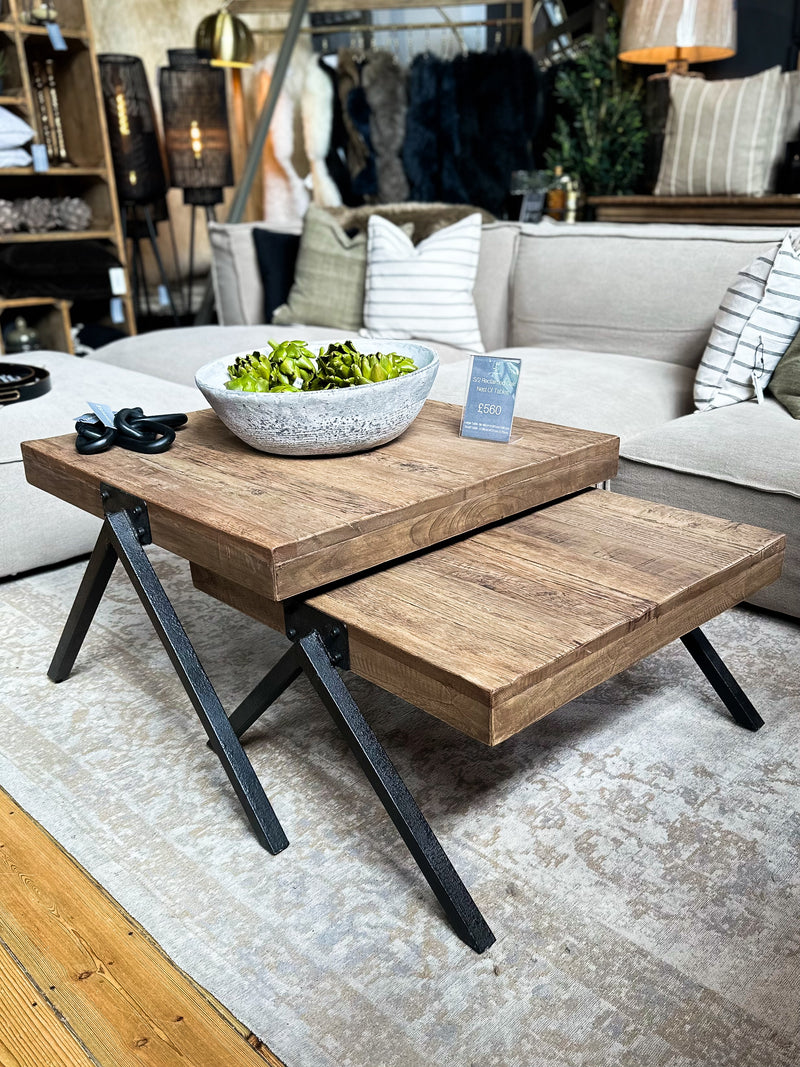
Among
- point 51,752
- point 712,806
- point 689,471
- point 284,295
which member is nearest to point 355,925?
point 712,806

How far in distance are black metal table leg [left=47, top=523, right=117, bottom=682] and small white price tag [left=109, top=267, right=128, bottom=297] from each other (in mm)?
3049

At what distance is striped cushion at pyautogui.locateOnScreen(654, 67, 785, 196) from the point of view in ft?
11.2

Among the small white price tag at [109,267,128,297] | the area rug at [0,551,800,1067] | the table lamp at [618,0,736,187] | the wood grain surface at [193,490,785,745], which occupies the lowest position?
the area rug at [0,551,800,1067]

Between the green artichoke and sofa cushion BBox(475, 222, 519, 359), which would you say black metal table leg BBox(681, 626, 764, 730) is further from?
sofa cushion BBox(475, 222, 519, 359)

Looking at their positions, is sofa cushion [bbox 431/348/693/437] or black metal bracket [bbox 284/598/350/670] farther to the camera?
sofa cushion [bbox 431/348/693/437]

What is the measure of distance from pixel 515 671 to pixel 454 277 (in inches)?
84.0

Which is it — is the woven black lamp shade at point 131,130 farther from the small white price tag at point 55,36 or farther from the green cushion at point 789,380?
the green cushion at point 789,380

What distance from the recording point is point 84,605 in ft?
5.63

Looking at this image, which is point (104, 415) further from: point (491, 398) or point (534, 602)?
point (534, 602)

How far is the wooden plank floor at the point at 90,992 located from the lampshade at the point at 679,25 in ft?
12.1

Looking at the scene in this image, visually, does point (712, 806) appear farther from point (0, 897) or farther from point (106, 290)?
point (106, 290)

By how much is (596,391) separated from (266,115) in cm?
276

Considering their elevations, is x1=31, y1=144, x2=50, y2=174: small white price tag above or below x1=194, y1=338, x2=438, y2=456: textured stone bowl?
above

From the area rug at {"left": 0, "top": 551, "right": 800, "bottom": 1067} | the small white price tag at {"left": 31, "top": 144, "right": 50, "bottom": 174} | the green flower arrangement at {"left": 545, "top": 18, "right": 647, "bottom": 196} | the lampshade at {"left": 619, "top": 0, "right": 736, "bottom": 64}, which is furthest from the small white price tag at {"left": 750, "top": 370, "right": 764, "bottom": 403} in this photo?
the small white price tag at {"left": 31, "top": 144, "right": 50, "bottom": 174}
